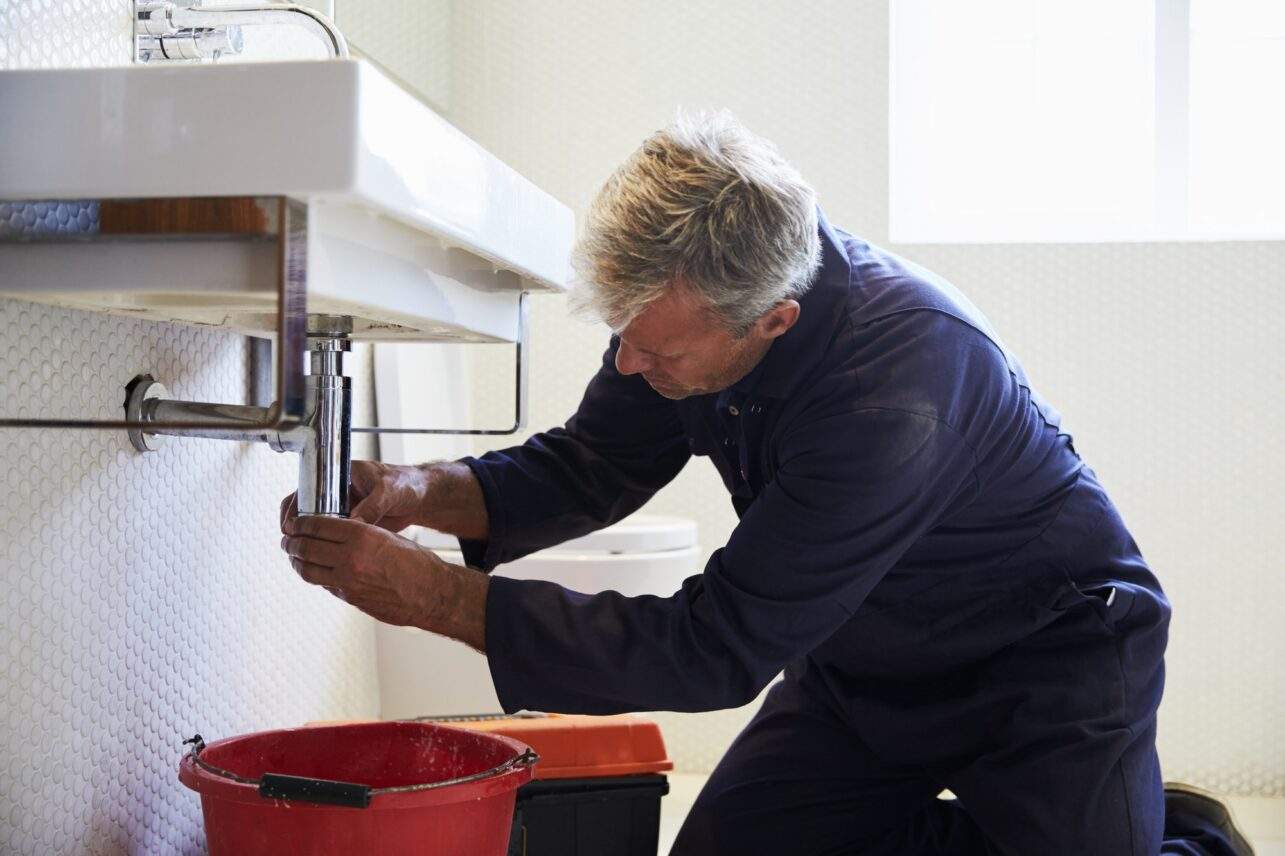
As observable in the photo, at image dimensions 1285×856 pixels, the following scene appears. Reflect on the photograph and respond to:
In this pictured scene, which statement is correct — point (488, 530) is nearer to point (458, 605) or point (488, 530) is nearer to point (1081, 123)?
point (458, 605)

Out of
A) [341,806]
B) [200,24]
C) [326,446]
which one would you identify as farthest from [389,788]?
[200,24]

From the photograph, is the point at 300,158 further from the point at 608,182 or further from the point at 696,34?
the point at 696,34

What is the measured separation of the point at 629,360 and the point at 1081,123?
71.6 inches

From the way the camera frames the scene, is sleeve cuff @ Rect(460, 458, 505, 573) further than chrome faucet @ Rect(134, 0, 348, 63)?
Yes

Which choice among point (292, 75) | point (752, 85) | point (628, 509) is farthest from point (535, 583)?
point (752, 85)

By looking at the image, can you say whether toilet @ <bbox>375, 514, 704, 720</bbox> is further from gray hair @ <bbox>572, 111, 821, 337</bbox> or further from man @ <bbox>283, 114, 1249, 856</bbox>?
gray hair @ <bbox>572, 111, 821, 337</bbox>

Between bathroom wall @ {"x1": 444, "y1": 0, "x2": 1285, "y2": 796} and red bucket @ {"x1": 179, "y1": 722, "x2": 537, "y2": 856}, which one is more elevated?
bathroom wall @ {"x1": 444, "y1": 0, "x2": 1285, "y2": 796}

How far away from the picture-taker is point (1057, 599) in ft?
4.47

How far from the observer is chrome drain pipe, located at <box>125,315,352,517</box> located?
1.15 m

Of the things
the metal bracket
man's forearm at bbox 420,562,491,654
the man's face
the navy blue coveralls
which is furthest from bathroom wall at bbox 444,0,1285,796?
the metal bracket

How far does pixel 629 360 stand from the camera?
1202 millimetres

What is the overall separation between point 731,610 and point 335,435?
1.28ft

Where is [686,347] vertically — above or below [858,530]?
above

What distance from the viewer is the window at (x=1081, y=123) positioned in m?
2.60
